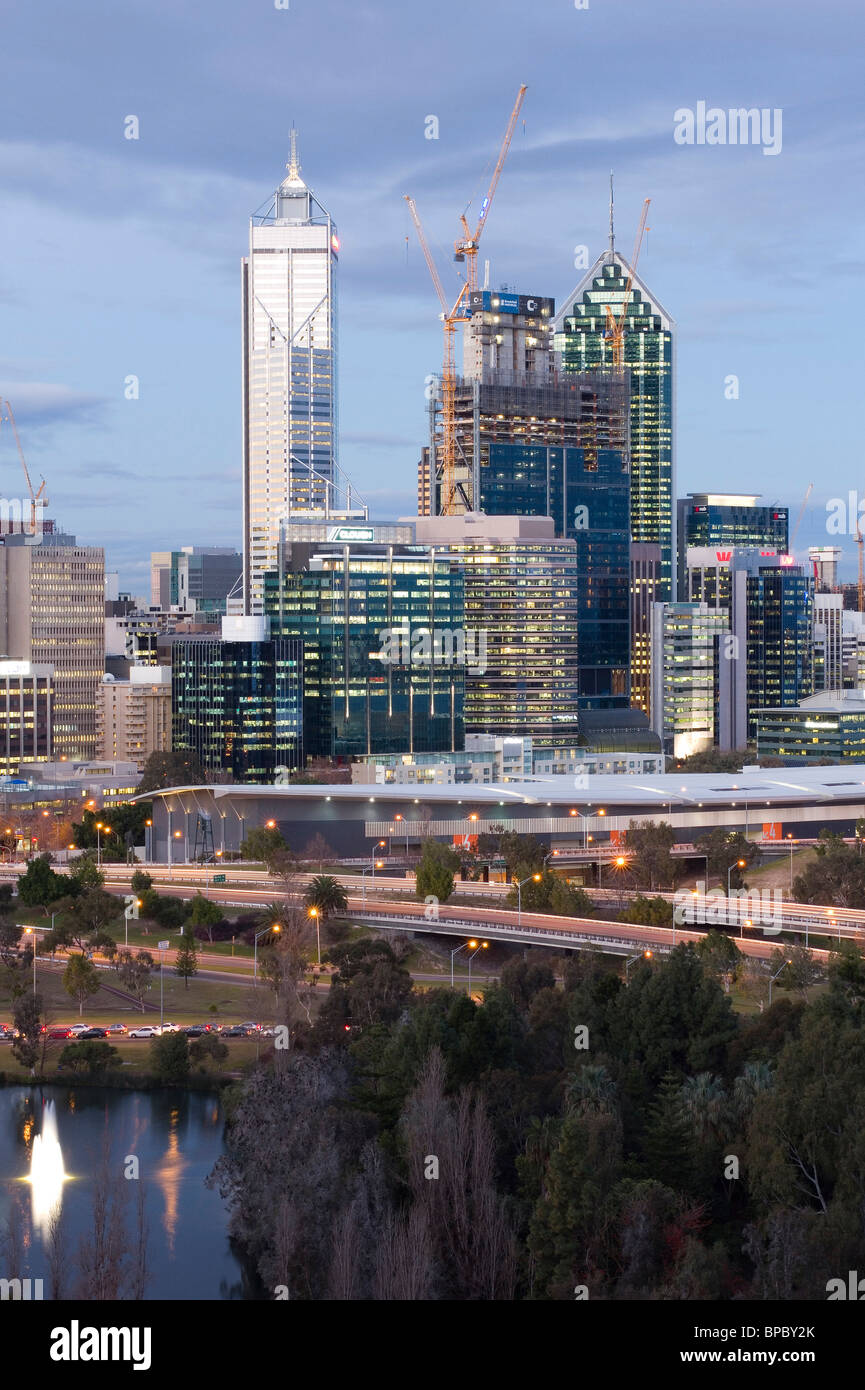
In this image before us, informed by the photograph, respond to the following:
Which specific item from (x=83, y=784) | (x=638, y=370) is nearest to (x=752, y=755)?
(x=83, y=784)

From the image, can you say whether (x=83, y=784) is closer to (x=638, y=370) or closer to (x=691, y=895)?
(x=691, y=895)

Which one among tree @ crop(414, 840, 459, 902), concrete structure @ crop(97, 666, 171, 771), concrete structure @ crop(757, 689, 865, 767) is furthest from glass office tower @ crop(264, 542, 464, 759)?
tree @ crop(414, 840, 459, 902)

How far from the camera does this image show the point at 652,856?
52656 mm

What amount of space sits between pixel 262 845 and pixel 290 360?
4265 inches

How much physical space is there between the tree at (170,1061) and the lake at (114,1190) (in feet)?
1.16

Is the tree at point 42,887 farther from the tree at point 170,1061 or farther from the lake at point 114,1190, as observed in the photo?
the tree at point 170,1061

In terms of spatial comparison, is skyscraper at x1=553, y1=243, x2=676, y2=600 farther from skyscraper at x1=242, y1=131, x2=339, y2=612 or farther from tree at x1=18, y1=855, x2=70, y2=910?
tree at x1=18, y1=855, x2=70, y2=910

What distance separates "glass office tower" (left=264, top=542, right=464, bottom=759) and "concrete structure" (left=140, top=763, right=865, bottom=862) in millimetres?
29890

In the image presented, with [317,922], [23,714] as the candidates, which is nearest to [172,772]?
[23,714]

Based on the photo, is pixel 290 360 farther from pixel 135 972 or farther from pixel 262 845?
pixel 135 972

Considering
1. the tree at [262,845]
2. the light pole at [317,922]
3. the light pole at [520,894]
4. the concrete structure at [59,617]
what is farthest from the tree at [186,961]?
the concrete structure at [59,617]
